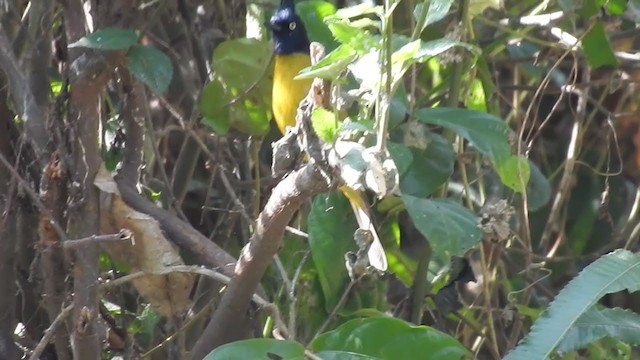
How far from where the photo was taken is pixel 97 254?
1362 mm

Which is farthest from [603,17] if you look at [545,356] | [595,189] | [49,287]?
[595,189]

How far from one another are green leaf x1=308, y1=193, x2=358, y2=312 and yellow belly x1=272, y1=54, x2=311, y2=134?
0.44m

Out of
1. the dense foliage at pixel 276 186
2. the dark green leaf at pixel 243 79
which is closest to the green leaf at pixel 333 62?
the dense foliage at pixel 276 186

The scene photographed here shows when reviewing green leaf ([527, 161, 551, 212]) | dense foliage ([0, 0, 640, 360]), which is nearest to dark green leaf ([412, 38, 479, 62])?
dense foliage ([0, 0, 640, 360])

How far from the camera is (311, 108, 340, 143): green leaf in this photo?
0.96 metres

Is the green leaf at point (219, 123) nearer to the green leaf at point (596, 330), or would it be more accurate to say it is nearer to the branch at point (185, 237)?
the branch at point (185, 237)

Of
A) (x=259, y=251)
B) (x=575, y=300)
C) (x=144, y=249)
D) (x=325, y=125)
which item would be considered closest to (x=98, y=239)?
(x=144, y=249)

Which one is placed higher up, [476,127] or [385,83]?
[385,83]

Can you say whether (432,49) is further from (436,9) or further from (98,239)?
(98,239)

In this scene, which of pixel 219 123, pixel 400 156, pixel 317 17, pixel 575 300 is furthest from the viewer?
pixel 219 123

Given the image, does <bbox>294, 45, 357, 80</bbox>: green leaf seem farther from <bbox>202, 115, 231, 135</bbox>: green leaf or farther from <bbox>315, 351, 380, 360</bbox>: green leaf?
<bbox>202, 115, 231, 135</bbox>: green leaf

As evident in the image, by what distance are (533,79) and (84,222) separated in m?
1.19

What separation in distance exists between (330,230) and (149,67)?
32 centimetres

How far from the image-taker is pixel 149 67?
1347 mm
